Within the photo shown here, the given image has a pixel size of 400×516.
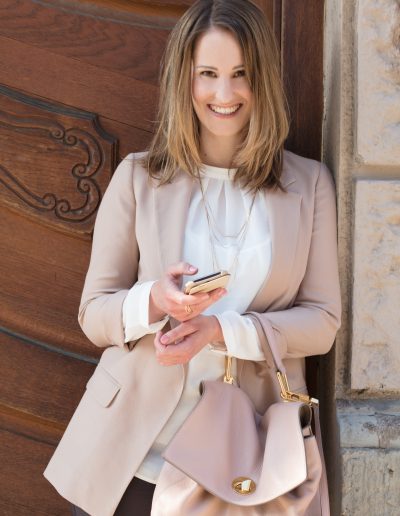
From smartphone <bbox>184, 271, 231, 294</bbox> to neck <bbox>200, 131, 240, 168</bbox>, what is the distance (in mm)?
475

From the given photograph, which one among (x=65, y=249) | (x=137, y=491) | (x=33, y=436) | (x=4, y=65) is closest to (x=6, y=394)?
(x=33, y=436)

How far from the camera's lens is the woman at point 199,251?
6.44ft

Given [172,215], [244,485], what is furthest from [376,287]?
[244,485]

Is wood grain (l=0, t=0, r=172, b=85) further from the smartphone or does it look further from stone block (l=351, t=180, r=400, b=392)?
the smartphone

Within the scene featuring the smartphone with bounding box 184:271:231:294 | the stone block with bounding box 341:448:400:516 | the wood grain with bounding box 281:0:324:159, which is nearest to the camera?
the smartphone with bounding box 184:271:231:294

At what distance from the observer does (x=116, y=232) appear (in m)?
2.06

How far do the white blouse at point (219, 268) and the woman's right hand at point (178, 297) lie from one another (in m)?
0.09

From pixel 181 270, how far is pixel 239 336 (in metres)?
0.21

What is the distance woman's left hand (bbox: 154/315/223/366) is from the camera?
1.82 meters

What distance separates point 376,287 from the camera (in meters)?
2.12

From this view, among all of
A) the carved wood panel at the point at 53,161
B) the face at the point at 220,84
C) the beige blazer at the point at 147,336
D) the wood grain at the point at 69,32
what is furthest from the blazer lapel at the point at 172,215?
the wood grain at the point at 69,32

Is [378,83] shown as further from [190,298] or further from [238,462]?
[238,462]

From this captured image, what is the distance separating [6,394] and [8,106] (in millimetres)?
749

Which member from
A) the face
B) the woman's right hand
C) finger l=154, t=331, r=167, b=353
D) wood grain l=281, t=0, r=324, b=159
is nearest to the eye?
the face
